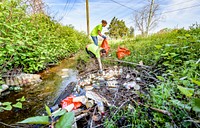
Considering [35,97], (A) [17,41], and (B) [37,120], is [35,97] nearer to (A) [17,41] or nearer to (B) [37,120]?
(A) [17,41]

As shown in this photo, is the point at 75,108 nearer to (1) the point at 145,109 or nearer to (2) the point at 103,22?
(1) the point at 145,109

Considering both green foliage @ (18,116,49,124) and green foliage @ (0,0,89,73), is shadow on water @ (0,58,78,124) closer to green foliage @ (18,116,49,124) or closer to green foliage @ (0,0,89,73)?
green foliage @ (0,0,89,73)

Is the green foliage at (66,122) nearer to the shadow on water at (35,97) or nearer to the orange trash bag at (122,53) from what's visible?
the shadow on water at (35,97)

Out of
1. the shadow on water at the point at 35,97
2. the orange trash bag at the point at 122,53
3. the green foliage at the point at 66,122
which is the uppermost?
the orange trash bag at the point at 122,53

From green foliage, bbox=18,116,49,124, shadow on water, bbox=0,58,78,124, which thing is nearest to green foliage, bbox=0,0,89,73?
shadow on water, bbox=0,58,78,124

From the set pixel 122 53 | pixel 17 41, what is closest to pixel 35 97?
pixel 17 41

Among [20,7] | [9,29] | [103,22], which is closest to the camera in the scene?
[9,29]

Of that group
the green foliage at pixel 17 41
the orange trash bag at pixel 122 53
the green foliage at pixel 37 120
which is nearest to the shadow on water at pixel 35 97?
the green foliage at pixel 17 41

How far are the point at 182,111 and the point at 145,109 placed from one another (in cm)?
36

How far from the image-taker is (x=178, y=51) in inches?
93.1

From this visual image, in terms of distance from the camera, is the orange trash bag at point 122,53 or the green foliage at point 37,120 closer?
the green foliage at point 37,120

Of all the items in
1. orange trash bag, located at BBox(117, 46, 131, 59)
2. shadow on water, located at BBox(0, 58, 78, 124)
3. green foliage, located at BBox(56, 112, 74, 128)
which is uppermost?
orange trash bag, located at BBox(117, 46, 131, 59)

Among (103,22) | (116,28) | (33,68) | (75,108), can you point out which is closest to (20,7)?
(33,68)

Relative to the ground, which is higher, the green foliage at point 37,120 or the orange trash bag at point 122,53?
the orange trash bag at point 122,53
